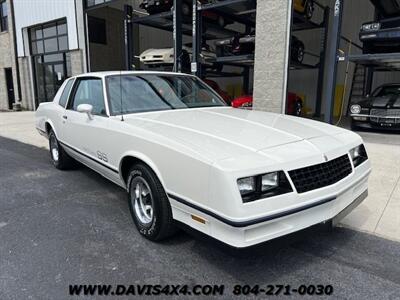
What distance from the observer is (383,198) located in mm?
4051

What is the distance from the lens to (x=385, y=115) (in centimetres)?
830

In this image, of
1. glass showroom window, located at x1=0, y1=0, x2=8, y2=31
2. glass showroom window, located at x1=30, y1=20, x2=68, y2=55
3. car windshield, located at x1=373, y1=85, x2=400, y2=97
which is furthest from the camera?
glass showroom window, located at x1=0, y1=0, x2=8, y2=31

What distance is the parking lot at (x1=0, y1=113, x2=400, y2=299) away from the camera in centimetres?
238

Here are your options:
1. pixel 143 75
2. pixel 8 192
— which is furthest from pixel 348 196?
pixel 8 192

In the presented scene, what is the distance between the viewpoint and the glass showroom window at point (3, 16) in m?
17.8

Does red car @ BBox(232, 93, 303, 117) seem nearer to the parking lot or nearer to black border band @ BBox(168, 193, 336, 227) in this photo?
the parking lot

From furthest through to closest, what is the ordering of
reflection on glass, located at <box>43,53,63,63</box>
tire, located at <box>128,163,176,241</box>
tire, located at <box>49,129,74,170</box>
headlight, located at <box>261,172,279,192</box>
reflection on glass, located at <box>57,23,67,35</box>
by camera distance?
reflection on glass, located at <box>43,53,63,63</box>, reflection on glass, located at <box>57,23,67,35</box>, tire, located at <box>49,129,74,170</box>, tire, located at <box>128,163,176,241</box>, headlight, located at <box>261,172,279,192</box>

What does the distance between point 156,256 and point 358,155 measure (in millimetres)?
2054

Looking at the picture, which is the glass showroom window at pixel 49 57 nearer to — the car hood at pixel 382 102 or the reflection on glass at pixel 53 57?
the reflection on glass at pixel 53 57

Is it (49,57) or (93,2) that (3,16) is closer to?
(49,57)

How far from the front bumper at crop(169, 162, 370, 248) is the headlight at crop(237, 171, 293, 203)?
0.44ft

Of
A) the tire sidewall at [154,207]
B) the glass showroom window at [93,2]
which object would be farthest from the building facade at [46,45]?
the tire sidewall at [154,207]

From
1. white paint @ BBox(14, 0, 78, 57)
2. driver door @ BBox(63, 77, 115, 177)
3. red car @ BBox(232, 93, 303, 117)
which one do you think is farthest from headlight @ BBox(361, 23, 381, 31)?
white paint @ BBox(14, 0, 78, 57)

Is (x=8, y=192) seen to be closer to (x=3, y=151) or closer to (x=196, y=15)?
(x=3, y=151)
